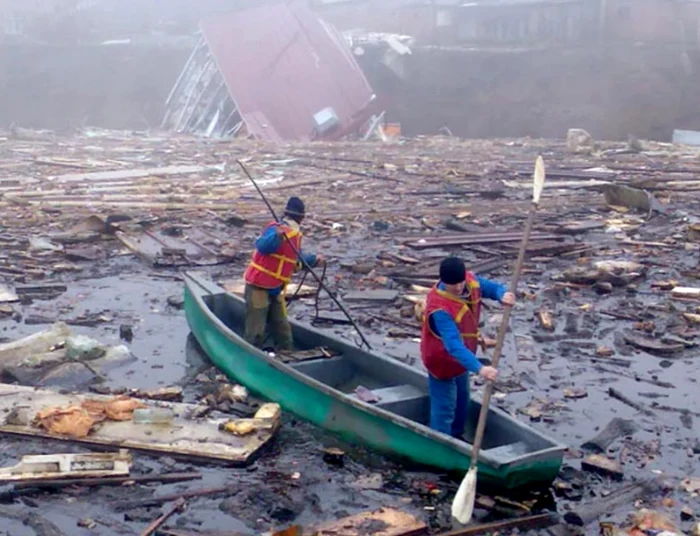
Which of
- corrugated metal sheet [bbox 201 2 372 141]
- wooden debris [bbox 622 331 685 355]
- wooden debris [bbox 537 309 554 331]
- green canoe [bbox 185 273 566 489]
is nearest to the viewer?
green canoe [bbox 185 273 566 489]

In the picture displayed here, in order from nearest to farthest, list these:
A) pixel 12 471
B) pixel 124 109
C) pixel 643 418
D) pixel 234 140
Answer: pixel 12 471, pixel 643 418, pixel 234 140, pixel 124 109

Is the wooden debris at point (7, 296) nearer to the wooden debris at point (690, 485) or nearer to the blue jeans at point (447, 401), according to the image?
the blue jeans at point (447, 401)

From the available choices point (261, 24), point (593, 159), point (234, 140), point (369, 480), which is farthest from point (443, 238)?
point (261, 24)

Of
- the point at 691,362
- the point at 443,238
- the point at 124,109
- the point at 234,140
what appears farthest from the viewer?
the point at 124,109

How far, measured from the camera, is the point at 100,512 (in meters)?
6.89

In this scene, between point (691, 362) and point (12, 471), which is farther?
point (691, 362)

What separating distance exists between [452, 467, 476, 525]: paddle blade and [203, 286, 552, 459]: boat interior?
28 centimetres

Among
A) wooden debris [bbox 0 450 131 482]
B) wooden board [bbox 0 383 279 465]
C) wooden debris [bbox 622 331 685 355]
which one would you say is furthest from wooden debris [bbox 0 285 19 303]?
wooden debris [bbox 622 331 685 355]

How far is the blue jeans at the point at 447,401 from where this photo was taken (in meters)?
7.41

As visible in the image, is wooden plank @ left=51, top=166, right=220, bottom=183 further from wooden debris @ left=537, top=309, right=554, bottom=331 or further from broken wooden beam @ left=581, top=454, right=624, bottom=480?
broken wooden beam @ left=581, top=454, right=624, bottom=480

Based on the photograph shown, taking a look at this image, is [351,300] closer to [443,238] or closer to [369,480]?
[443,238]

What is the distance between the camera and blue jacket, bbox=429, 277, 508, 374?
661 cm

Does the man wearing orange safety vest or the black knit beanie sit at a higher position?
the black knit beanie

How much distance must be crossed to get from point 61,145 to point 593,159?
16.1 metres
